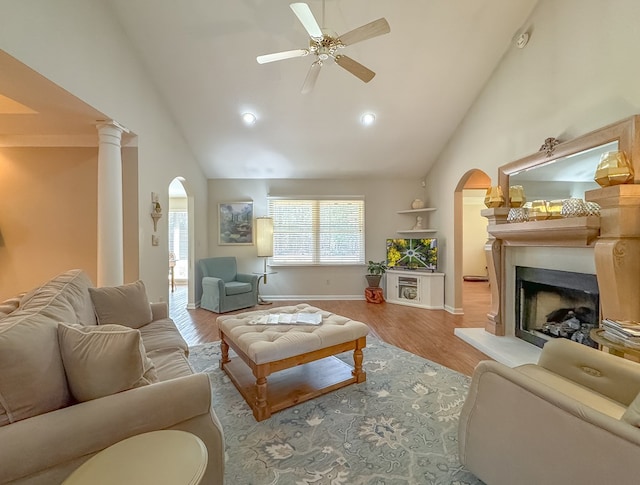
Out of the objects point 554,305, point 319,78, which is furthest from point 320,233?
point 554,305

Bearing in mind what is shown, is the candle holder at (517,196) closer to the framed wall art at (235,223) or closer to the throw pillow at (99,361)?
the throw pillow at (99,361)

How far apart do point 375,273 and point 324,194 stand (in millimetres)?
1923

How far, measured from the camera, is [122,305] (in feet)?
8.21

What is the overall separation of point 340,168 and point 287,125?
59.5 inches

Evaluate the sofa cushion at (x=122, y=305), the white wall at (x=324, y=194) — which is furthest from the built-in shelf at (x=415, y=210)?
the sofa cushion at (x=122, y=305)

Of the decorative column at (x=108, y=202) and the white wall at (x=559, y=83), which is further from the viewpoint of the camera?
the decorative column at (x=108, y=202)

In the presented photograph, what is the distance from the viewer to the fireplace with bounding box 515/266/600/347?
283 cm

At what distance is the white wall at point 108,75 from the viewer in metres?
2.13

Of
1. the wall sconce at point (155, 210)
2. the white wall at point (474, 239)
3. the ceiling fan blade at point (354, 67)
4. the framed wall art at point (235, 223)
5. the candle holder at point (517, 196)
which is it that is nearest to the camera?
the ceiling fan blade at point (354, 67)

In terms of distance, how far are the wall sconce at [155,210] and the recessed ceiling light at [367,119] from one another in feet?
10.4

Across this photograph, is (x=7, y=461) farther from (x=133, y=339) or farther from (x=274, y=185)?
(x=274, y=185)

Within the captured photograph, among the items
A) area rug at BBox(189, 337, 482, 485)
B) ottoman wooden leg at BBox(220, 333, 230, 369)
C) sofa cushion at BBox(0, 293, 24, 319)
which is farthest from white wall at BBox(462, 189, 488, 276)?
sofa cushion at BBox(0, 293, 24, 319)

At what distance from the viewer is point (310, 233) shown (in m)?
6.32

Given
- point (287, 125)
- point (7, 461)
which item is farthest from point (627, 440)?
point (287, 125)
